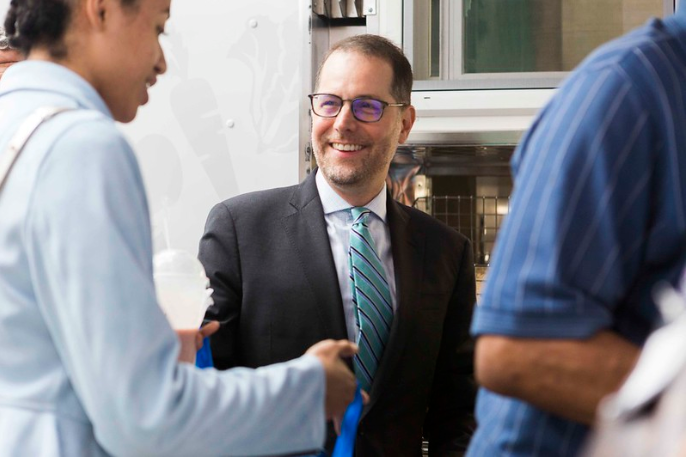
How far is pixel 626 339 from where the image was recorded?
0.93 metres

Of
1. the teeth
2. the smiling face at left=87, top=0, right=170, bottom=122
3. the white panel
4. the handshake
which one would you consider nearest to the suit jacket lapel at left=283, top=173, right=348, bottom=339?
the teeth

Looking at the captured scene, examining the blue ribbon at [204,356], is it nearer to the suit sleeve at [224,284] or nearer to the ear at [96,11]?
the suit sleeve at [224,284]

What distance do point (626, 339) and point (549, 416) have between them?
11 centimetres

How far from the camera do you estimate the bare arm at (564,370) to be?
89 centimetres

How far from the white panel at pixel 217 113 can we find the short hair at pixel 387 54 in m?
0.31

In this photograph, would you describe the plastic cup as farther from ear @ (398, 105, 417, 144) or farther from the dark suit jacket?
ear @ (398, 105, 417, 144)

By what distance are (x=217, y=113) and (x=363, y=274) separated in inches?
31.5

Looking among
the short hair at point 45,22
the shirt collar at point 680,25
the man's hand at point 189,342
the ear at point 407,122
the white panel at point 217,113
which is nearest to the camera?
the shirt collar at point 680,25

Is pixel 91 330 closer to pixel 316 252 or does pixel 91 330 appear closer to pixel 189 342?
pixel 189 342

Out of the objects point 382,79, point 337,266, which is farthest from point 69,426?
point 382,79

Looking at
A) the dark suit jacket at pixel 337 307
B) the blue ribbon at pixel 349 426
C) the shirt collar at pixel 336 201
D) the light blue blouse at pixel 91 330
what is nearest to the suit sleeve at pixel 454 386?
the dark suit jacket at pixel 337 307

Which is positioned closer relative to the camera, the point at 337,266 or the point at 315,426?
the point at 315,426

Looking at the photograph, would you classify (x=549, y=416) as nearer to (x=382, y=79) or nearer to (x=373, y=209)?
(x=373, y=209)

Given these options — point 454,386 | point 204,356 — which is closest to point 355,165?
point 454,386
